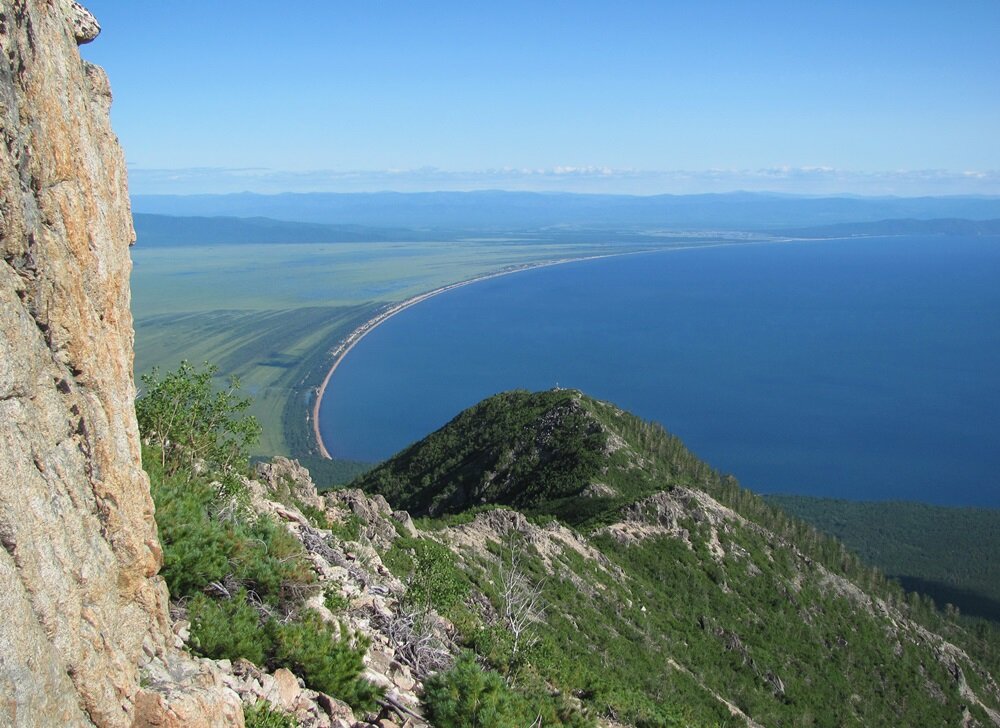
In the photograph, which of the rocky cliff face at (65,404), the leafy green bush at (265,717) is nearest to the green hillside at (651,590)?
the leafy green bush at (265,717)

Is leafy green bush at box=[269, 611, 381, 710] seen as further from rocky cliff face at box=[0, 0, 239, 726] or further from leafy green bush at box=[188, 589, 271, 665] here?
rocky cliff face at box=[0, 0, 239, 726]

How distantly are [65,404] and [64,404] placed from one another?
2 cm

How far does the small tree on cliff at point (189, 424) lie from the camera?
1402 cm

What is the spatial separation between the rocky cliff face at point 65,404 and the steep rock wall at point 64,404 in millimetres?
16

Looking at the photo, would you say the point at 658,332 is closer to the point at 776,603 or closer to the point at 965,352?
the point at 965,352

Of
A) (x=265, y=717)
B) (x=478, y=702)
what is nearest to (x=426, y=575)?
(x=478, y=702)

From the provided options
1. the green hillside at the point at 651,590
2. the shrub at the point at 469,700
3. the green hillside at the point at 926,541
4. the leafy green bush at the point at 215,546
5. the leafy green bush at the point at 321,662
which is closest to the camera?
the leafy green bush at the point at 321,662

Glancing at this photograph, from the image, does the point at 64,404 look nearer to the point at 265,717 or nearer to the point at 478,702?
the point at 265,717

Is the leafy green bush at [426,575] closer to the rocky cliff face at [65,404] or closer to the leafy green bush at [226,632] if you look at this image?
the leafy green bush at [226,632]

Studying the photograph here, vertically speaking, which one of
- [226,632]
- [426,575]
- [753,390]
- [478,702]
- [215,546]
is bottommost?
[753,390]

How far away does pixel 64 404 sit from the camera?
705 centimetres

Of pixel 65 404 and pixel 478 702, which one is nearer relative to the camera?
pixel 65 404

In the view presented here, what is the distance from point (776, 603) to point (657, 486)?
28.3 ft

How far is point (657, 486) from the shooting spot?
136 ft
